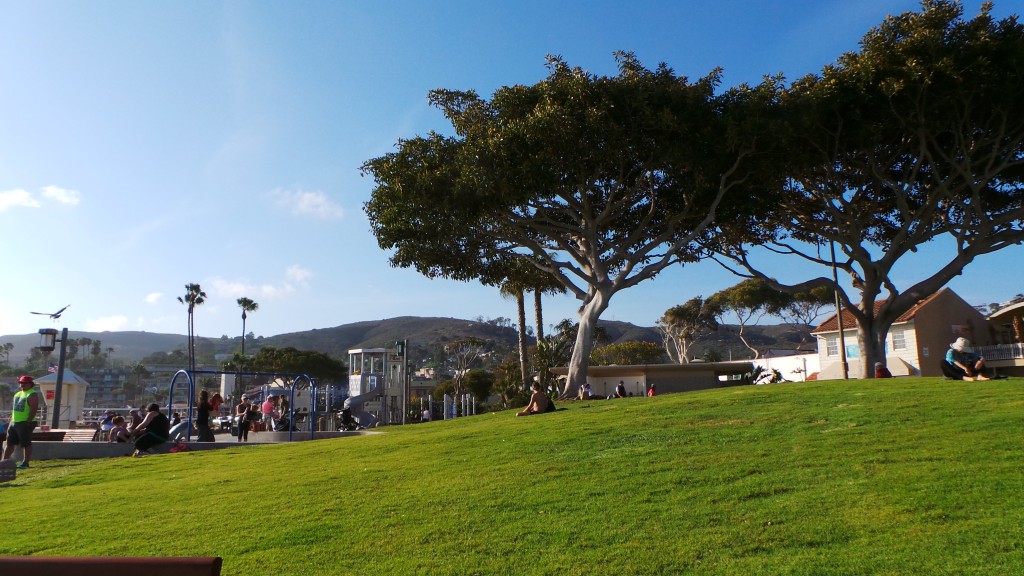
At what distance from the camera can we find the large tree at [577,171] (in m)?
22.1

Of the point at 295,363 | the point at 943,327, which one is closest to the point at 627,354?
the point at 943,327

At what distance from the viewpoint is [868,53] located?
22281 mm

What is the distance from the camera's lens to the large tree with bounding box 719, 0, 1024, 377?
2127 centimetres

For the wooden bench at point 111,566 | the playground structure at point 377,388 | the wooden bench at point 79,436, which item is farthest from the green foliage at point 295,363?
the wooden bench at point 111,566

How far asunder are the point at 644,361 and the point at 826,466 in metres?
72.4

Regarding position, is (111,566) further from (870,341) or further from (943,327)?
(943,327)

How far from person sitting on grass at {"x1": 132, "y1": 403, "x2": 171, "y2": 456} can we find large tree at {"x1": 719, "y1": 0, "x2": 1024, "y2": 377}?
19.3m

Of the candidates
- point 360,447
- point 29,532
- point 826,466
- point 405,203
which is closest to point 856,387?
point 826,466

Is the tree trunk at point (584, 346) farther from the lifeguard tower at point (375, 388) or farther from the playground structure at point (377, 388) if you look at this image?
the lifeguard tower at point (375, 388)

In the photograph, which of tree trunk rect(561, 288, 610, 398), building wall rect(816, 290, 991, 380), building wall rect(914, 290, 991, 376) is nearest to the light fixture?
tree trunk rect(561, 288, 610, 398)

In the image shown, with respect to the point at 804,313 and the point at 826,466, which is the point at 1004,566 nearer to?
the point at 826,466

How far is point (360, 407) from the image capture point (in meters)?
40.0

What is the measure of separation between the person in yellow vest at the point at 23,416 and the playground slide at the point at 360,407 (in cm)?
2168

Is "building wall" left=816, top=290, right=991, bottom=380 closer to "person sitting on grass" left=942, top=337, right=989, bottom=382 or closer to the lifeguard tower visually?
the lifeguard tower
